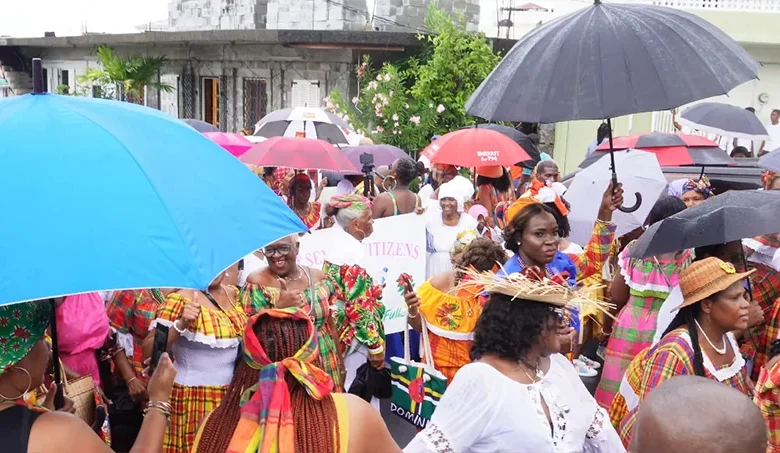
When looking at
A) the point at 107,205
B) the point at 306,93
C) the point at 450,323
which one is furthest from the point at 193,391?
the point at 306,93

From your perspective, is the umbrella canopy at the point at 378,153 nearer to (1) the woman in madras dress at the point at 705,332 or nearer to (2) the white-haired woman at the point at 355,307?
(2) the white-haired woman at the point at 355,307

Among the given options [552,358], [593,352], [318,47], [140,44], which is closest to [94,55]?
[140,44]

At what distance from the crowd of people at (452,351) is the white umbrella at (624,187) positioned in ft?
0.64

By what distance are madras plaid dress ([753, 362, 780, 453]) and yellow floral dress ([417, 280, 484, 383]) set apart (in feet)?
6.19

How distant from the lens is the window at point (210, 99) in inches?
934

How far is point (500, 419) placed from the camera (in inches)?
127

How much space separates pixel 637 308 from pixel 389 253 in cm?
200

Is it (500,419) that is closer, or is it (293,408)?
(293,408)

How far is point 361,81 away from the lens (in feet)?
57.5

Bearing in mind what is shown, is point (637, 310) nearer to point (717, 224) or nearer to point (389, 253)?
point (717, 224)

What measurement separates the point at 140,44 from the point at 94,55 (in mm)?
2995

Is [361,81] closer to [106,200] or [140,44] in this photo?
[140,44]

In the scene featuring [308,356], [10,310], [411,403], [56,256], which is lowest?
[411,403]

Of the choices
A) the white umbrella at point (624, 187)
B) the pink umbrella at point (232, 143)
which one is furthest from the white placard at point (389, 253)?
the pink umbrella at point (232, 143)
